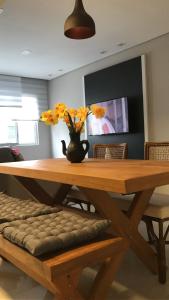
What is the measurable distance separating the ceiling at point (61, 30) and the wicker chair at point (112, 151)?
1.61 m

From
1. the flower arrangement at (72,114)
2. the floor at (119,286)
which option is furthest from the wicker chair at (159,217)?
the flower arrangement at (72,114)

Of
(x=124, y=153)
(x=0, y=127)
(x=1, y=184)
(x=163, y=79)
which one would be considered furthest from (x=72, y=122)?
(x=0, y=127)

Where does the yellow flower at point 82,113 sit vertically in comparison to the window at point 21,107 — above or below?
below

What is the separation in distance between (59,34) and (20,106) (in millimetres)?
2648

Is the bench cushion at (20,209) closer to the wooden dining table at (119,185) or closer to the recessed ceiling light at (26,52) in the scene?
the wooden dining table at (119,185)

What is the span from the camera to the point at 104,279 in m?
1.38

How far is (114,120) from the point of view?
4797 millimetres

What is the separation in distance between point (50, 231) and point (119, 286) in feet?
2.36

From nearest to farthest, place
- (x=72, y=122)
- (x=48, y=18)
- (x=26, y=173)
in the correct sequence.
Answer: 1. (x=26, y=173)
2. (x=72, y=122)
3. (x=48, y=18)

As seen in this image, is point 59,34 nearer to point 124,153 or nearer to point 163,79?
point 163,79

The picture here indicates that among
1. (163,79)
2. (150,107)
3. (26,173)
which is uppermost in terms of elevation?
(163,79)

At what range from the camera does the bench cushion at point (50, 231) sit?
1.20m

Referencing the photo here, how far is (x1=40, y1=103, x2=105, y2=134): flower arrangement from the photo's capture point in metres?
2.04

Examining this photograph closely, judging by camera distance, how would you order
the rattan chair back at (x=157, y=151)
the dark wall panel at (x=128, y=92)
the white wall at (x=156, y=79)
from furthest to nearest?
the dark wall panel at (x=128, y=92)
the white wall at (x=156, y=79)
the rattan chair back at (x=157, y=151)
